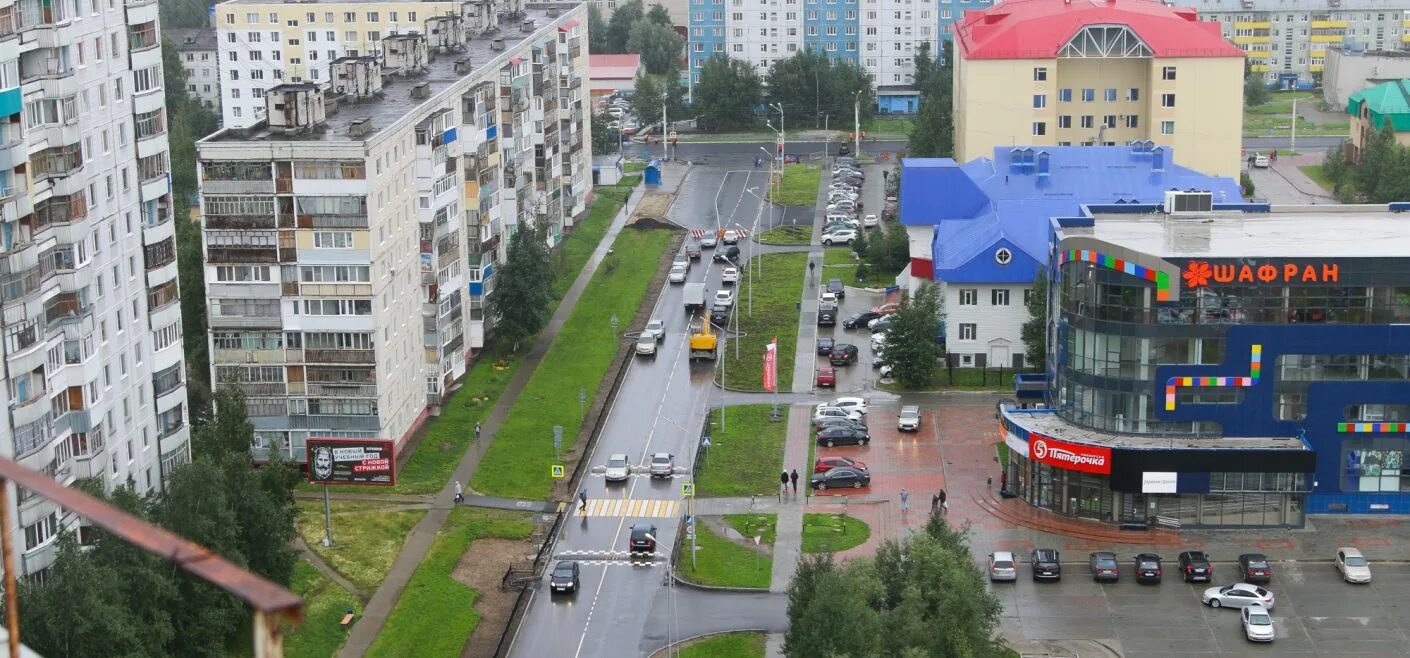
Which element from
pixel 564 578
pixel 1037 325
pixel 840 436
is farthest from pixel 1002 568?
pixel 1037 325

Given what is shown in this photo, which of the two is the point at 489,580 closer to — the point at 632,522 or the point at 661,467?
the point at 632,522

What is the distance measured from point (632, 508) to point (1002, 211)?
3737 cm

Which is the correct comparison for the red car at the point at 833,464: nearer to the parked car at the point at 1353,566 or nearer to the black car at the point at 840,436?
the black car at the point at 840,436

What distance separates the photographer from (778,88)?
639 ft

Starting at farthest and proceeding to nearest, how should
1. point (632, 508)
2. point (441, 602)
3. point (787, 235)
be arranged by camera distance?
point (787, 235) → point (632, 508) → point (441, 602)

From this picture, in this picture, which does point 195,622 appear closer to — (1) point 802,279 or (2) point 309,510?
(2) point 309,510

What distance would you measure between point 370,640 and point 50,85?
2323 centimetres

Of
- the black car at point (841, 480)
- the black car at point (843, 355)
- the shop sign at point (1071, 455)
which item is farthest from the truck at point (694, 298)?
the shop sign at point (1071, 455)

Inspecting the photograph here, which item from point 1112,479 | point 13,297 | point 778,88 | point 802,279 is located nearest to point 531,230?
point 802,279

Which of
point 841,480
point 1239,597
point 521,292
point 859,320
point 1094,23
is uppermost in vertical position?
point 1094,23

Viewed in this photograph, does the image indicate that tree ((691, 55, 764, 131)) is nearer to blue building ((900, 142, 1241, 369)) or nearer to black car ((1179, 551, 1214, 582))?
blue building ((900, 142, 1241, 369))

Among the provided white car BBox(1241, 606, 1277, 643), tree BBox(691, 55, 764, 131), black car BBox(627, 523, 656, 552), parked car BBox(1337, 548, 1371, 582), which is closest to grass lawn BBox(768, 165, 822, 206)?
tree BBox(691, 55, 764, 131)

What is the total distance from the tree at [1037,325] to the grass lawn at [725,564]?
28.2m

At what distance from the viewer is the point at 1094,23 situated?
139 meters
